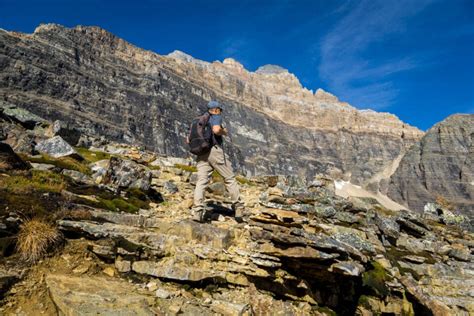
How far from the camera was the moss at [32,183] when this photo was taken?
773cm

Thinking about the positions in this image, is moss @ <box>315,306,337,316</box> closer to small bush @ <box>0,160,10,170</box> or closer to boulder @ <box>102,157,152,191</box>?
boulder @ <box>102,157,152,191</box>

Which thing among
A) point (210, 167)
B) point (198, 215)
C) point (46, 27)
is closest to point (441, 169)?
point (210, 167)

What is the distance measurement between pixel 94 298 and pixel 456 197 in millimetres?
173621

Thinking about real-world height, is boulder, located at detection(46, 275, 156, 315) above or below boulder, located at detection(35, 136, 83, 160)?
below

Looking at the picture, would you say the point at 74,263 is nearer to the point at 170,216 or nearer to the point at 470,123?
the point at 170,216

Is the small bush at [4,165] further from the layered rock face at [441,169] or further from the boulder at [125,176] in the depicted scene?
the layered rock face at [441,169]

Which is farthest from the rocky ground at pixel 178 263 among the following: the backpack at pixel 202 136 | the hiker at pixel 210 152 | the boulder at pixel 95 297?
the backpack at pixel 202 136

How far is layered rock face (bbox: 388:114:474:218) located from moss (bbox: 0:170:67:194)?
162 metres

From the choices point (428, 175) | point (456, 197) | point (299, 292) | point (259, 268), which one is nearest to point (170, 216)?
point (259, 268)

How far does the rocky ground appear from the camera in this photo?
547cm

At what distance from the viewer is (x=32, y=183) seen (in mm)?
8664

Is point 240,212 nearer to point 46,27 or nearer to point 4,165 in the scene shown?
point 4,165

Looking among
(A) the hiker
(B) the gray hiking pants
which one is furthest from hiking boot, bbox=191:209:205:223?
(B) the gray hiking pants

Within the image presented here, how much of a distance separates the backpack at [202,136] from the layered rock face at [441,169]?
160 m
